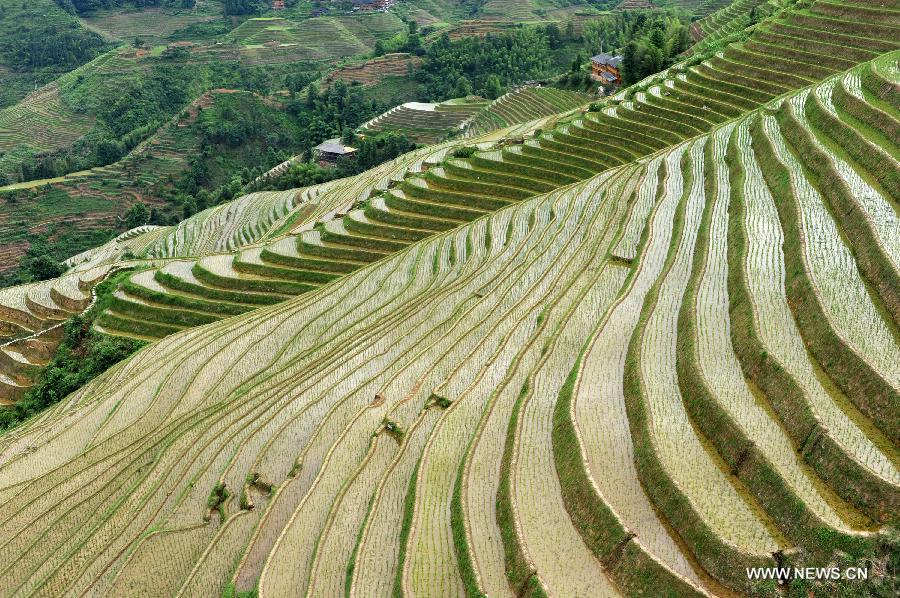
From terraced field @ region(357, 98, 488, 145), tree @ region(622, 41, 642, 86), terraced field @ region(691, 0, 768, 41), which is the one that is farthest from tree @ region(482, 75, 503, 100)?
tree @ region(622, 41, 642, 86)

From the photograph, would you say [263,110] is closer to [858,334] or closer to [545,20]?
[545,20]

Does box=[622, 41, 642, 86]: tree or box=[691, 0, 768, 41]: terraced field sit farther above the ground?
box=[691, 0, 768, 41]: terraced field

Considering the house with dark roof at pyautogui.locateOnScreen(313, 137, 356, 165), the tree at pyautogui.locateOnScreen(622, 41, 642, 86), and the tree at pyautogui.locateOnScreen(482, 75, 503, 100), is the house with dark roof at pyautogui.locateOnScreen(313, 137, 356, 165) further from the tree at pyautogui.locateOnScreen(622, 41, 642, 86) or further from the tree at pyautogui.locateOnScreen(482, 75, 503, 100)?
the tree at pyautogui.locateOnScreen(622, 41, 642, 86)

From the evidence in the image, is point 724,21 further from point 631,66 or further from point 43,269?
point 43,269

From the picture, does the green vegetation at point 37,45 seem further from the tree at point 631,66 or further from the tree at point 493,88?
the tree at point 631,66

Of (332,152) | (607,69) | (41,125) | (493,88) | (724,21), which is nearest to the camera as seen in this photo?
(607,69)

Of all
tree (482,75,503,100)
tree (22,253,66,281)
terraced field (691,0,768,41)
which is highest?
terraced field (691,0,768,41)

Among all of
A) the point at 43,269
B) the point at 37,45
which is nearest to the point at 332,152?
the point at 43,269
